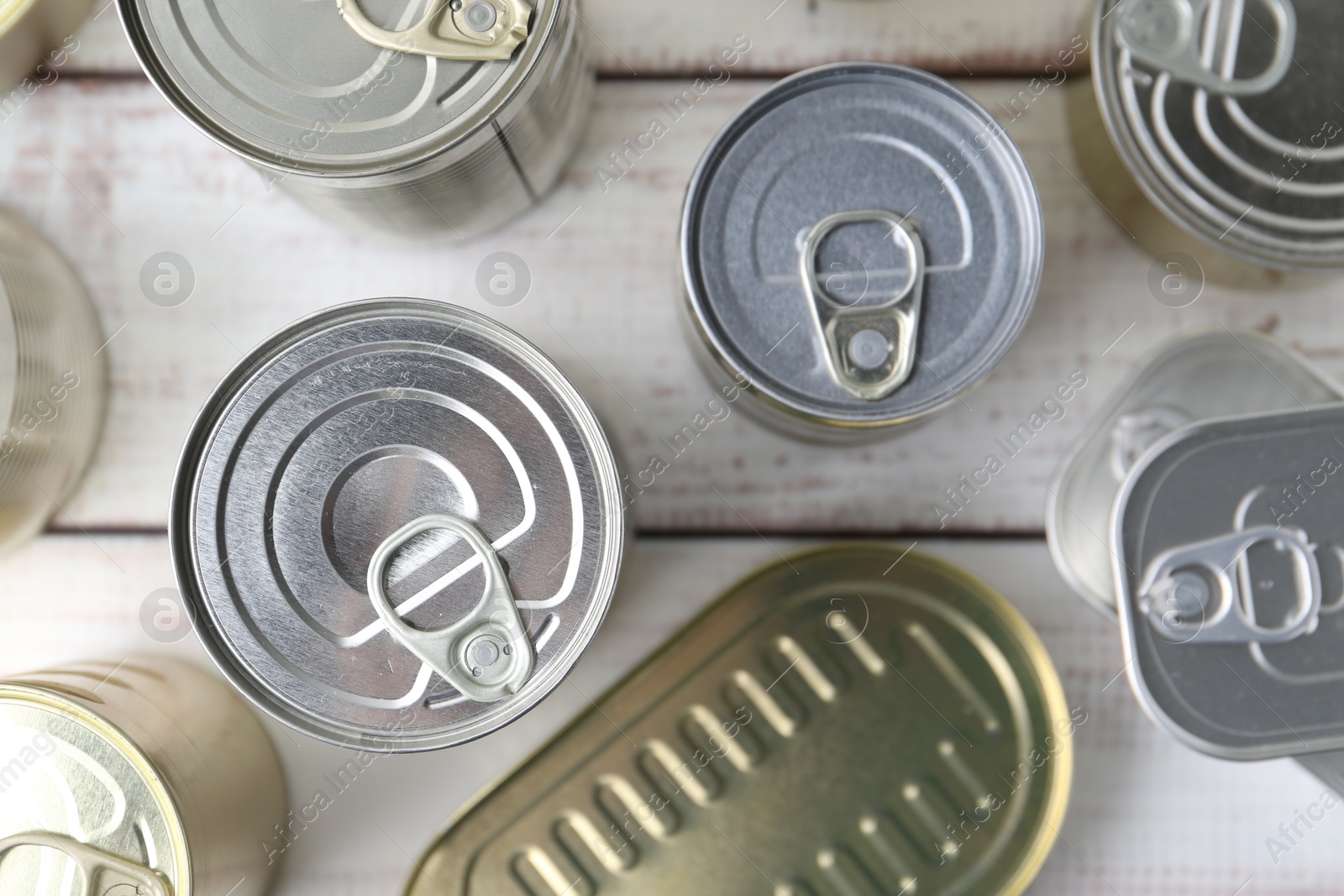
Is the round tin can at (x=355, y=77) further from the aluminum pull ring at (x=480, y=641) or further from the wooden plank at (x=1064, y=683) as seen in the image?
the wooden plank at (x=1064, y=683)

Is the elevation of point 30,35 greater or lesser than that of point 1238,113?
greater

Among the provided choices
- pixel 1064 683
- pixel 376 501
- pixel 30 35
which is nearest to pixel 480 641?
pixel 376 501

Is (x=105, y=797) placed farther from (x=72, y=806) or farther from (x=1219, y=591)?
(x=1219, y=591)

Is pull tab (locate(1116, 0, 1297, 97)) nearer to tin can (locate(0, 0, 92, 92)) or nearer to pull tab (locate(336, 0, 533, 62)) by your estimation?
pull tab (locate(336, 0, 533, 62))

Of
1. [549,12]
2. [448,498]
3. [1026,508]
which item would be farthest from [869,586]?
[549,12]

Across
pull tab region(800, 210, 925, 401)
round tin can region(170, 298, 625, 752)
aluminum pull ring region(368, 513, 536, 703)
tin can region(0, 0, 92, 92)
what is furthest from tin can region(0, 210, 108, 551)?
pull tab region(800, 210, 925, 401)

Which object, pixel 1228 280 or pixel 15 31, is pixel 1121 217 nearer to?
pixel 1228 280
